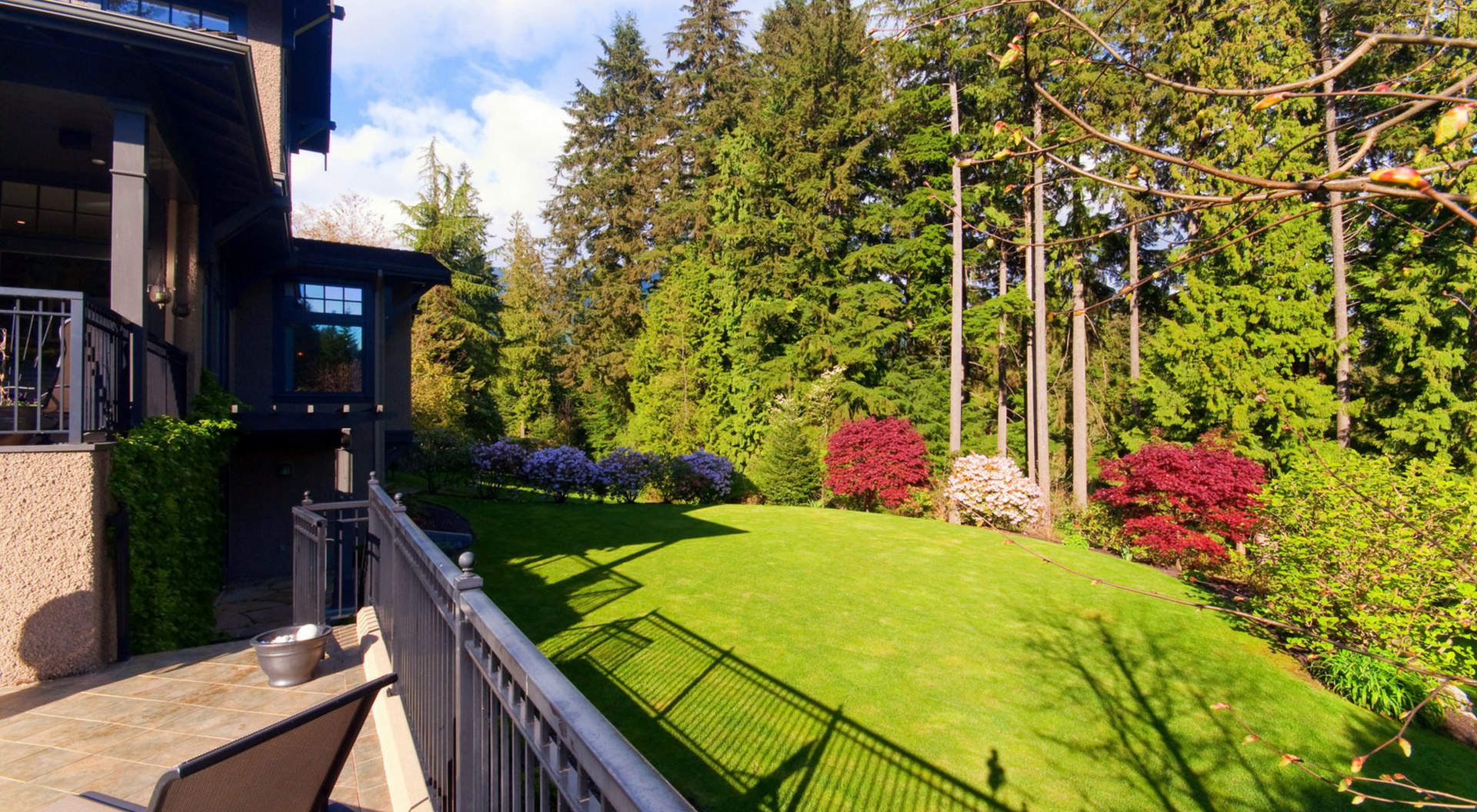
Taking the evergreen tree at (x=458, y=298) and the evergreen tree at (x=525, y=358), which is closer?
the evergreen tree at (x=458, y=298)

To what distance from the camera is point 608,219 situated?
33281 mm

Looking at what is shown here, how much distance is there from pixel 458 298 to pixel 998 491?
22726 mm

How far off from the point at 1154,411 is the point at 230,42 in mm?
18792

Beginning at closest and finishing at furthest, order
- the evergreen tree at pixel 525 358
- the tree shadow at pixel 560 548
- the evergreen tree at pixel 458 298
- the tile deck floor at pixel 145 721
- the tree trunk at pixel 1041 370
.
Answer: the tile deck floor at pixel 145 721 < the tree shadow at pixel 560 548 < the tree trunk at pixel 1041 370 < the evergreen tree at pixel 458 298 < the evergreen tree at pixel 525 358

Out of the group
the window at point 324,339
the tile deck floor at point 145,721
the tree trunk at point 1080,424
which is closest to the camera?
the tile deck floor at point 145,721

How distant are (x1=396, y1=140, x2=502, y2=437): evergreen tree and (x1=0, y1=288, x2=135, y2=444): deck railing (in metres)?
21.2

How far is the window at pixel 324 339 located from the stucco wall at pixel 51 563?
699 centimetres

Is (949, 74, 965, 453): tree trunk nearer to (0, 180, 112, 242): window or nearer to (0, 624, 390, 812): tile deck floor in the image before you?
(0, 624, 390, 812): tile deck floor

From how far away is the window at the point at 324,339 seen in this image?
36.4 feet

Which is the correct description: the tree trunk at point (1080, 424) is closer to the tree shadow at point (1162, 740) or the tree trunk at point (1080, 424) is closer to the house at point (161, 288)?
the tree shadow at point (1162, 740)

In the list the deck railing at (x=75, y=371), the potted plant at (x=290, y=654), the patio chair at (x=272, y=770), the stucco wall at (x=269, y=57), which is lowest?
the potted plant at (x=290, y=654)

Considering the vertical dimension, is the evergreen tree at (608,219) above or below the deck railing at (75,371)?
above

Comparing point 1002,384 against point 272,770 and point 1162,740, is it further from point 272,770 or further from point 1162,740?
point 272,770

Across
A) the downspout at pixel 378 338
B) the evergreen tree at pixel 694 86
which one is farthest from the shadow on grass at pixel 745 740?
the evergreen tree at pixel 694 86
